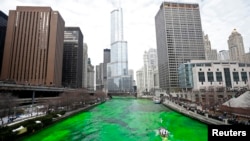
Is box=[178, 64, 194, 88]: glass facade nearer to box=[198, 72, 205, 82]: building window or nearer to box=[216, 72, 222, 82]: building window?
box=[198, 72, 205, 82]: building window

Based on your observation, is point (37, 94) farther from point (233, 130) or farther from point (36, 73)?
point (233, 130)

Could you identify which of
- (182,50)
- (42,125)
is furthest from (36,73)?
(182,50)

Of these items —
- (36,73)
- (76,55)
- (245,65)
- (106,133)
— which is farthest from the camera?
(76,55)

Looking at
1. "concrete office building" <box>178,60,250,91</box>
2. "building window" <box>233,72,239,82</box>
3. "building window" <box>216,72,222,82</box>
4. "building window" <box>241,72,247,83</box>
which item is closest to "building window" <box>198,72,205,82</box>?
"concrete office building" <box>178,60,250,91</box>

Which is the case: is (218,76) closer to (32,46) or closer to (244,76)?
(244,76)

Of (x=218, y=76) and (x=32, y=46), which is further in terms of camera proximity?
(x=32, y=46)

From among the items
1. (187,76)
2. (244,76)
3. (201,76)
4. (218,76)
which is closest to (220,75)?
(218,76)
